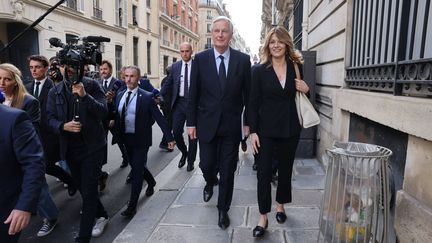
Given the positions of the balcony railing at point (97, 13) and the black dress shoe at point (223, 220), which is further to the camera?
the balcony railing at point (97, 13)

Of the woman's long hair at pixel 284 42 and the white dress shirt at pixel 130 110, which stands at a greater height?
the woman's long hair at pixel 284 42

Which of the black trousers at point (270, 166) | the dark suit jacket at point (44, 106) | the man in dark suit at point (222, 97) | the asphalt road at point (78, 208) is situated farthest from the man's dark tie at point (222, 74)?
the dark suit jacket at point (44, 106)

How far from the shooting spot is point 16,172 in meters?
2.09

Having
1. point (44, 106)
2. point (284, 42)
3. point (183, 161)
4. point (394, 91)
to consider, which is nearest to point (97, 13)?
point (183, 161)

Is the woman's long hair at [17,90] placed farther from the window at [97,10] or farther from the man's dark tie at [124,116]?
the window at [97,10]

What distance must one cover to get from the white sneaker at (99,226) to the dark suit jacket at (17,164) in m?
1.74

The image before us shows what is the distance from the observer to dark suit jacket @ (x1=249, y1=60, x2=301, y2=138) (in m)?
3.33

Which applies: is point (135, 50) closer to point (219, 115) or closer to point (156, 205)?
point (156, 205)

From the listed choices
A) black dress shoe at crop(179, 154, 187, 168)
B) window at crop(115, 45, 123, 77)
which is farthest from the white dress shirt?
window at crop(115, 45, 123, 77)

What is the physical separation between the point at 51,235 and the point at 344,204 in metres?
2.96

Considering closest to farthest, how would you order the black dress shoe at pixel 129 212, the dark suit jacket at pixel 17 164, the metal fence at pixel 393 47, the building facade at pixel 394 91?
the dark suit jacket at pixel 17 164 → the building facade at pixel 394 91 → the metal fence at pixel 393 47 → the black dress shoe at pixel 129 212

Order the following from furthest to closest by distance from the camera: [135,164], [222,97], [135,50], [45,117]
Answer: [135,50] < [45,117] < [135,164] < [222,97]

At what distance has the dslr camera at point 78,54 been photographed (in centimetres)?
310

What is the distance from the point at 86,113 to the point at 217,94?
4.21ft
